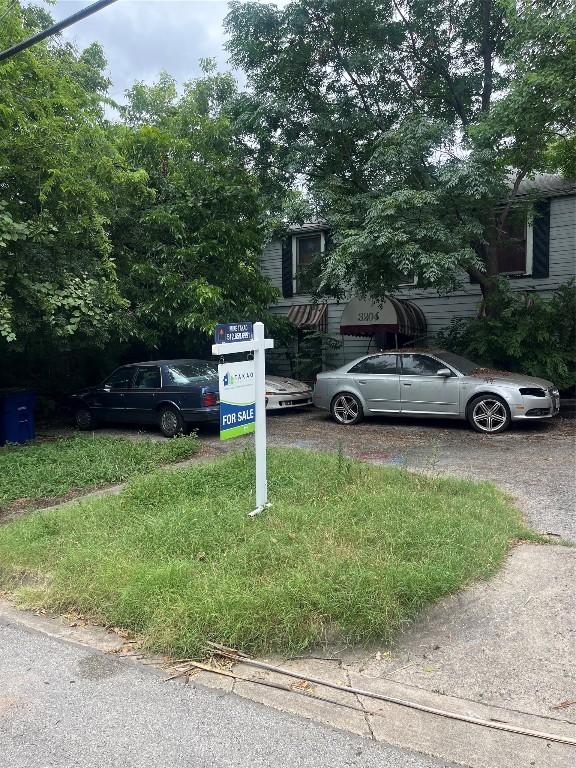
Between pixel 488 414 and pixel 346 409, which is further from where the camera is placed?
pixel 346 409

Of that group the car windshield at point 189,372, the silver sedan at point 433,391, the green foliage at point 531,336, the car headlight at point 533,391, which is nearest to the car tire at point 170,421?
the car windshield at point 189,372

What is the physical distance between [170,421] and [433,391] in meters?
4.81

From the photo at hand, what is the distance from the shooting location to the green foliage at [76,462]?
25.1 ft

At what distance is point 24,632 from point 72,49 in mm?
14709

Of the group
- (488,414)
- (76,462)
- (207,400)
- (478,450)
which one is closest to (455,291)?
(488,414)

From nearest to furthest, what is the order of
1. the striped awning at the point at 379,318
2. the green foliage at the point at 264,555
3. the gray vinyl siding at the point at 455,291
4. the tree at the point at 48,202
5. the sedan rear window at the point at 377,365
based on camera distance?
the green foliage at the point at 264,555 < the tree at the point at 48,202 < the sedan rear window at the point at 377,365 < the gray vinyl siding at the point at 455,291 < the striped awning at the point at 379,318

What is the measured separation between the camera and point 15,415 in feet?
37.1

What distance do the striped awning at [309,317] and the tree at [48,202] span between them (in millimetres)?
8059

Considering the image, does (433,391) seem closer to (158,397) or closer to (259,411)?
(158,397)

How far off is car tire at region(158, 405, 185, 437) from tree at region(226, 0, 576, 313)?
3590 millimetres

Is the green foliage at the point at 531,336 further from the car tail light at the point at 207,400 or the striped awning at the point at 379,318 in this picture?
the car tail light at the point at 207,400

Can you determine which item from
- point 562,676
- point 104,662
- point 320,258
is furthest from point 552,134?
point 104,662

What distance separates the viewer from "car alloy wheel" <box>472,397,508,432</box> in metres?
10.5

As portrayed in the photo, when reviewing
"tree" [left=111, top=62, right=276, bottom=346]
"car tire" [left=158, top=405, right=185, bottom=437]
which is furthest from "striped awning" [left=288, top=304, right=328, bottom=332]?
"car tire" [left=158, top=405, right=185, bottom=437]
